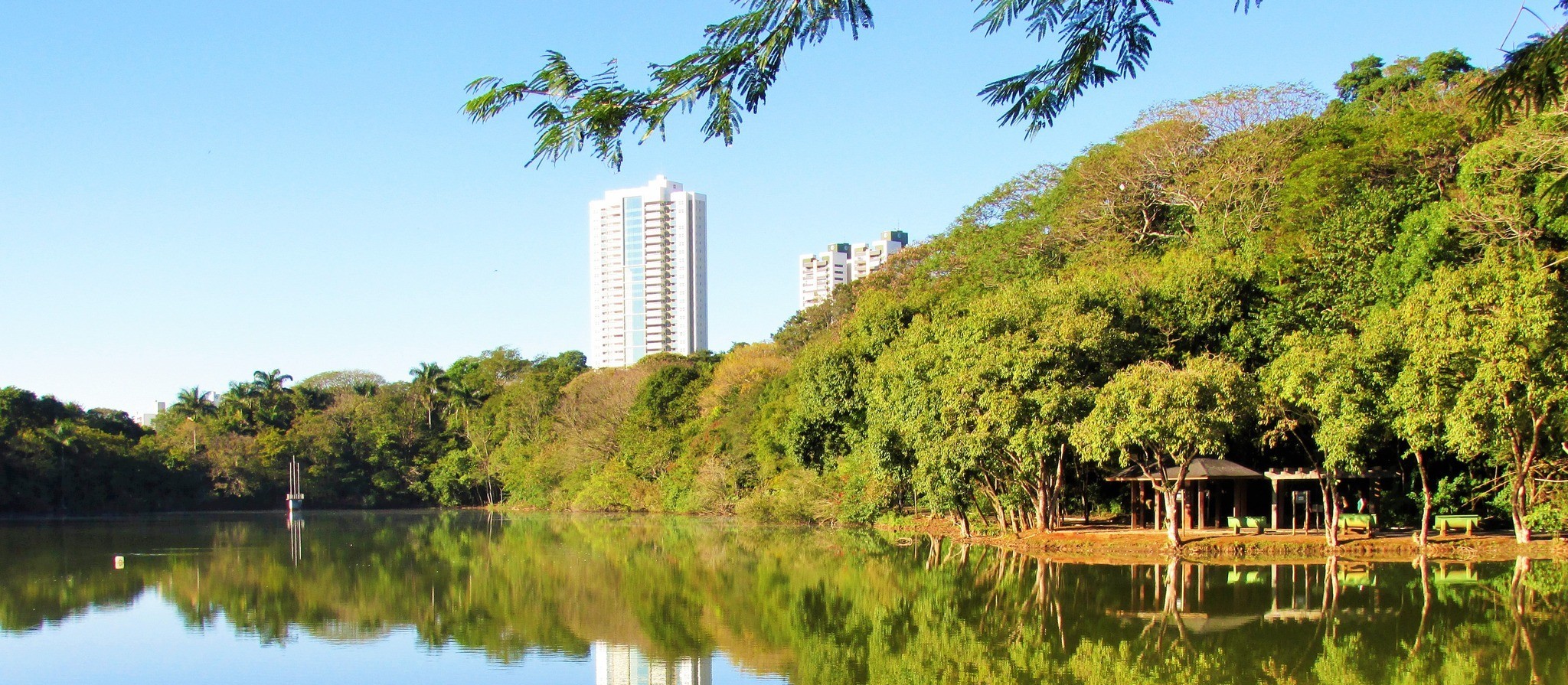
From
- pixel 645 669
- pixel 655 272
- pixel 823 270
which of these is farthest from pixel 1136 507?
pixel 823 270

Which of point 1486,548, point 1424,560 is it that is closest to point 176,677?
point 1424,560

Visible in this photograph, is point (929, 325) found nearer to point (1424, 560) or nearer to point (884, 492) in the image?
point (884, 492)

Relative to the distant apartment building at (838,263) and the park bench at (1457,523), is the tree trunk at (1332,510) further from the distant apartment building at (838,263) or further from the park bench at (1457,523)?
the distant apartment building at (838,263)

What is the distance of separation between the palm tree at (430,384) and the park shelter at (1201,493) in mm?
47685

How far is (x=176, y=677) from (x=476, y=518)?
37623 millimetres

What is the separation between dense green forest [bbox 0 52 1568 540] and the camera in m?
21.4

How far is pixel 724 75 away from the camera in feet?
14.2

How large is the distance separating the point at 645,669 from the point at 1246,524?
1734 centimetres

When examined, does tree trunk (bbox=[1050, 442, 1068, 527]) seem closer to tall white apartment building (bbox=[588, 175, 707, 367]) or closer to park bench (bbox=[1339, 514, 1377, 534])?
park bench (bbox=[1339, 514, 1377, 534])

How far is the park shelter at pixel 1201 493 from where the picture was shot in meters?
26.0

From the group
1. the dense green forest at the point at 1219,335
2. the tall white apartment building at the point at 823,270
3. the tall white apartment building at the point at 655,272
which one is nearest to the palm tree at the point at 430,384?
the dense green forest at the point at 1219,335

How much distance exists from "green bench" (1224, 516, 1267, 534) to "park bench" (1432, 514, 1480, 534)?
3.26m

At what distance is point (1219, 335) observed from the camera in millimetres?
26938

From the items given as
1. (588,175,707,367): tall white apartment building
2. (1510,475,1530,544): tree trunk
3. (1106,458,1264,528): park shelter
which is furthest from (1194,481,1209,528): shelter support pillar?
(588,175,707,367): tall white apartment building
